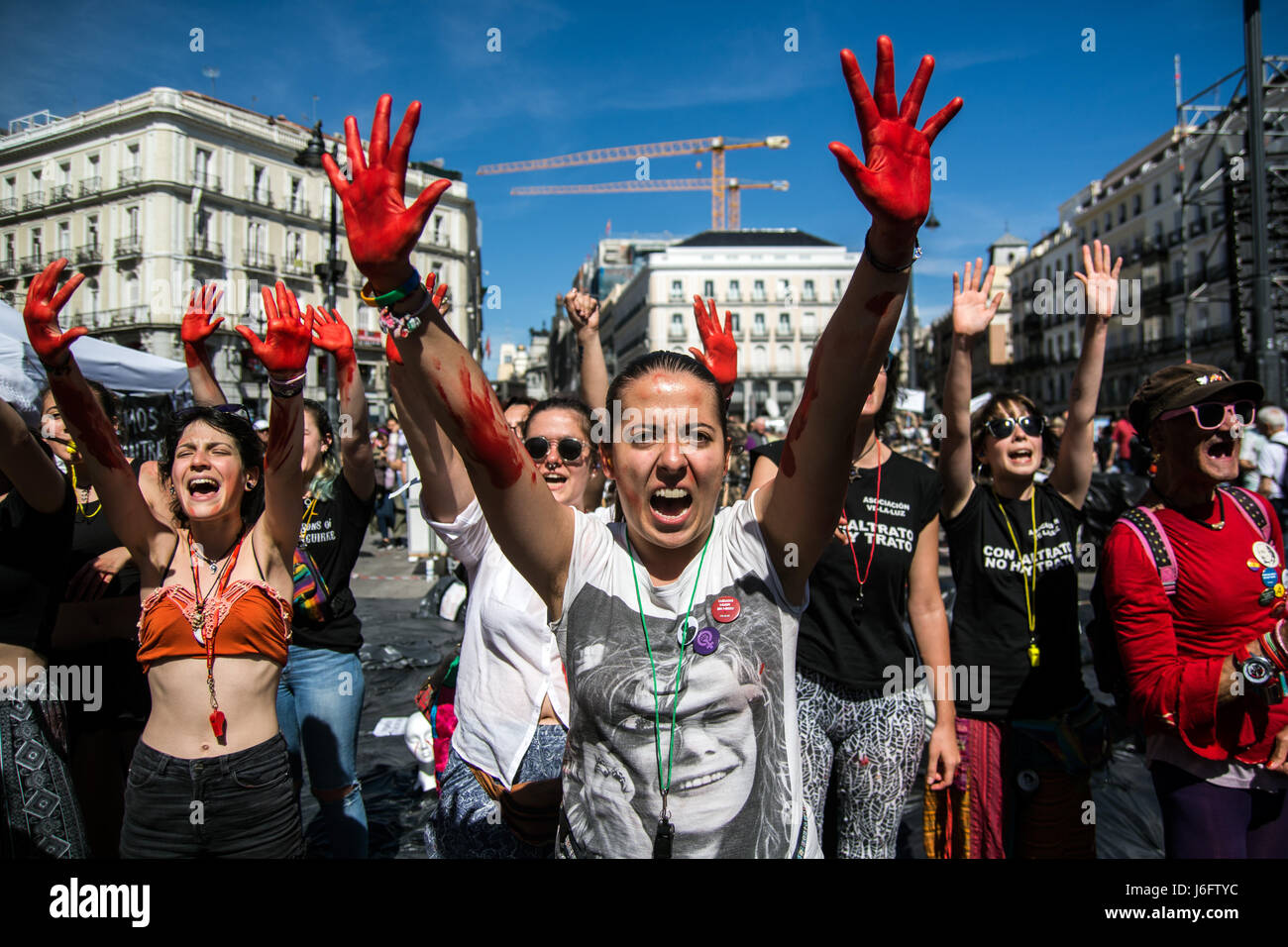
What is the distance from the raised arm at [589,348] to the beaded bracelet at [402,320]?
77.5 inches

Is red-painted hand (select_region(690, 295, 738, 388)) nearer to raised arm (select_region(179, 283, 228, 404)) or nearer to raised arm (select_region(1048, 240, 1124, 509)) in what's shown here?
raised arm (select_region(1048, 240, 1124, 509))

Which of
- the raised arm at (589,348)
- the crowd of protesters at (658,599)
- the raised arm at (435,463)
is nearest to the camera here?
the crowd of protesters at (658,599)

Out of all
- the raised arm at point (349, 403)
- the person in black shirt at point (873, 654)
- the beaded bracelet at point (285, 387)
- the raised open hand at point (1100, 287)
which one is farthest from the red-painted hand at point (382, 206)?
the raised open hand at point (1100, 287)

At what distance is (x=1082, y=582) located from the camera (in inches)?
359

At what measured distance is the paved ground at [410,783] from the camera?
12.9 ft

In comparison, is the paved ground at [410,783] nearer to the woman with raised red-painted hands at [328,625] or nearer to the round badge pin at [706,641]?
the woman with raised red-painted hands at [328,625]

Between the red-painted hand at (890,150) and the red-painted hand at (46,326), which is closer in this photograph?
the red-painted hand at (890,150)

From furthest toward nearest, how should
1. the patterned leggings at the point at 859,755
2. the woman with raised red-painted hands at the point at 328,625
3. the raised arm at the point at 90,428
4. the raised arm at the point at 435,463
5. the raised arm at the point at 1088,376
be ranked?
the woman with raised red-painted hands at the point at 328,625
the raised arm at the point at 1088,376
the patterned leggings at the point at 859,755
the raised arm at the point at 90,428
the raised arm at the point at 435,463

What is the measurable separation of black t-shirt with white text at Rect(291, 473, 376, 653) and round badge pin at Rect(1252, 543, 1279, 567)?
10.9 feet

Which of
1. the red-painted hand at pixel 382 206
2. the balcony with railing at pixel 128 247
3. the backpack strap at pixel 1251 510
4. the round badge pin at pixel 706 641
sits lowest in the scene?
the round badge pin at pixel 706 641

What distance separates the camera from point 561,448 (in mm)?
2771

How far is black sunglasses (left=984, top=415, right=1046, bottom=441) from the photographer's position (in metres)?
3.06

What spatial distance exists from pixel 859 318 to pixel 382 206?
0.82 meters
